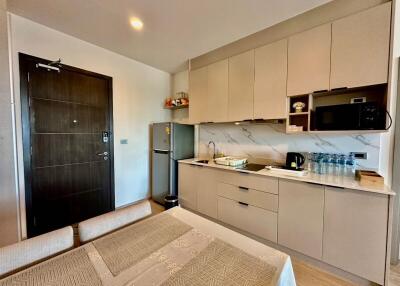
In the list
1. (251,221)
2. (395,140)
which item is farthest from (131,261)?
(395,140)

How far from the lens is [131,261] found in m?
0.79

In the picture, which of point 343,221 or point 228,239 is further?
point 343,221

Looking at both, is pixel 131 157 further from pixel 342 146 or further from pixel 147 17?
pixel 342 146

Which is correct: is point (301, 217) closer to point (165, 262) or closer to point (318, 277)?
point (318, 277)

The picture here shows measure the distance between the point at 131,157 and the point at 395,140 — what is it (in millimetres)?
3484

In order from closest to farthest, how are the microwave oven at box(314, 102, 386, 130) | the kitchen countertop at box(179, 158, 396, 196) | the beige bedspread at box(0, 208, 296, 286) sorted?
the beige bedspread at box(0, 208, 296, 286)
the kitchen countertop at box(179, 158, 396, 196)
the microwave oven at box(314, 102, 386, 130)

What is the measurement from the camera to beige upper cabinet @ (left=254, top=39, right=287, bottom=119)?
2.04 m

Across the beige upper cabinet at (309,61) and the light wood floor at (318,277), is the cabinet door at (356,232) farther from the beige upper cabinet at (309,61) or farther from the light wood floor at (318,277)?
the beige upper cabinet at (309,61)

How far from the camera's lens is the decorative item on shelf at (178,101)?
10.9 feet

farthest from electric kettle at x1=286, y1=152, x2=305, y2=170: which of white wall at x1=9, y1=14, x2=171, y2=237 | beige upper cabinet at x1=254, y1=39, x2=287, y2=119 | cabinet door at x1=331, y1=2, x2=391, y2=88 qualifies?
white wall at x1=9, y1=14, x2=171, y2=237

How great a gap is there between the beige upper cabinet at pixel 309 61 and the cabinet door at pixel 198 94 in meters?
1.27

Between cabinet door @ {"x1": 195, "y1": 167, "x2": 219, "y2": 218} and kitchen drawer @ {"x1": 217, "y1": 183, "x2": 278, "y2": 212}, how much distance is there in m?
0.13

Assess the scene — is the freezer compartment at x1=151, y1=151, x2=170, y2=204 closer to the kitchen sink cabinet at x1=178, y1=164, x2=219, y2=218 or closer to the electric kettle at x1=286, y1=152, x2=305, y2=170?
the kitchen sink cabinet at x1=178, y1=164, x2=219, y2=218

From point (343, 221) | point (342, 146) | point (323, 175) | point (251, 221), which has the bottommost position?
point (251, 221)
